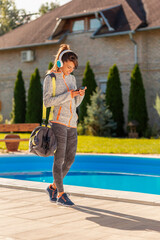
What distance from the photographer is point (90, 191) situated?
21.5 ft

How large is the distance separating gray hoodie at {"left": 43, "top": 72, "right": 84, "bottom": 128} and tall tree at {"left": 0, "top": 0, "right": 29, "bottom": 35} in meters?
42.3

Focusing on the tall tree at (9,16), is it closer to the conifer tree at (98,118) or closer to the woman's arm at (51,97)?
the conifer tree at (98,118)

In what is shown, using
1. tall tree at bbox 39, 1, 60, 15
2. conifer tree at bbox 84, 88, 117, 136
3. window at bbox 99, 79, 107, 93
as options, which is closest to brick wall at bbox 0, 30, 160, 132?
window at bbox 99, 79, 107, 93

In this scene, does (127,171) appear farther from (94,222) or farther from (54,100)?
(94,222)

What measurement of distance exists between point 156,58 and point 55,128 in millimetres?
19441

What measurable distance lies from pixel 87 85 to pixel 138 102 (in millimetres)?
2999

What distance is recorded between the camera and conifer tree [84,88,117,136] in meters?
22.7

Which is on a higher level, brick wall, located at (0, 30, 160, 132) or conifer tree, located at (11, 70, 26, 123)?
brick wall, located at (0, 30, 160, 132)

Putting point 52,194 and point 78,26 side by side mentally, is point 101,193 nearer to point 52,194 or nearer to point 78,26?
point 52,194

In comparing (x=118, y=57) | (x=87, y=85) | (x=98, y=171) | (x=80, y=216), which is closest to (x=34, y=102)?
(x=87, y=85)

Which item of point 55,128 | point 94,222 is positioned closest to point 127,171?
point 55,128

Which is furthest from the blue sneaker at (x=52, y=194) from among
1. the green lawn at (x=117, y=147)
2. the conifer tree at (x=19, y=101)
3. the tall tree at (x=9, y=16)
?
the tall tree at (x=9, y=16)

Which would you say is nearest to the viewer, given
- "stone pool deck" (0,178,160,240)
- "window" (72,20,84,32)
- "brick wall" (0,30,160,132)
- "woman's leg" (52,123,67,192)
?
"stone pool deck" (0,178,160,240)

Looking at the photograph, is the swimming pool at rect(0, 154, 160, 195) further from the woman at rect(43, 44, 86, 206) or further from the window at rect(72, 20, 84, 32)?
the window at rect(72, 20, 84, 32)
